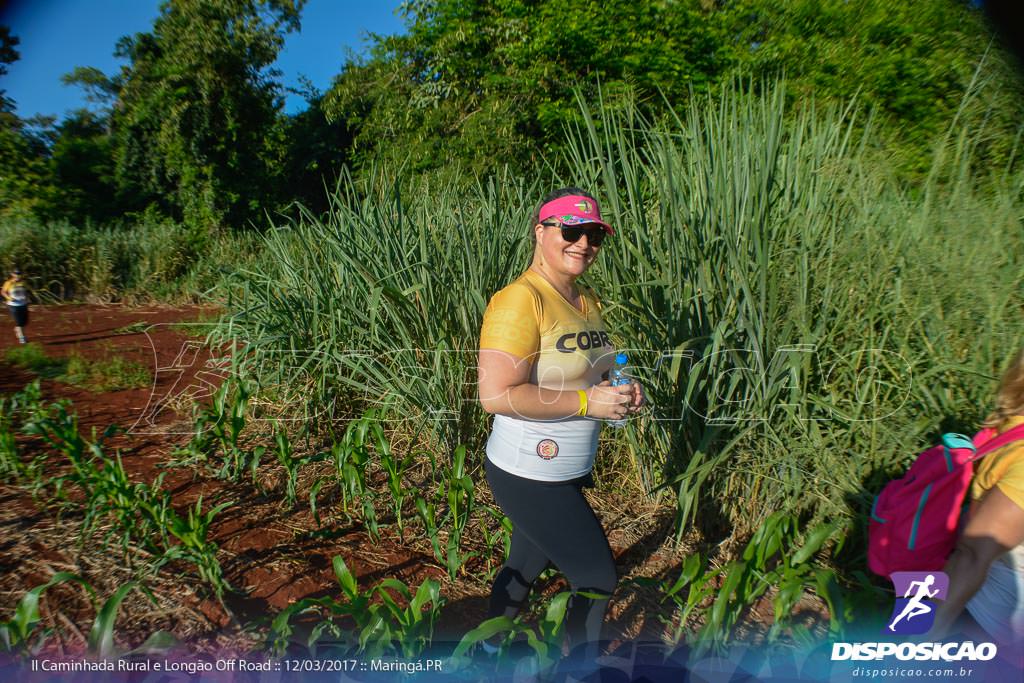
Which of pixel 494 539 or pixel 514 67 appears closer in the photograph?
pixel 494 539

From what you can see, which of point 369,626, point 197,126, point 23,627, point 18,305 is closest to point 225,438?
point 23,627

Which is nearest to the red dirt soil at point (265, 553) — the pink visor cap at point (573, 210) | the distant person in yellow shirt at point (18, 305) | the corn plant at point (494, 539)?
the corn plant at point (494, 539)

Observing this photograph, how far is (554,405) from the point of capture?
151 centimetres

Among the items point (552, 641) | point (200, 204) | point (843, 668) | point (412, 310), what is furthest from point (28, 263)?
point (843, 668)

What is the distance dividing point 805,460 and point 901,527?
626 mm

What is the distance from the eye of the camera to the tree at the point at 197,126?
23.7 feet

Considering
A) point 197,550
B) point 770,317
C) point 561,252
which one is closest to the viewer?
point 561,252

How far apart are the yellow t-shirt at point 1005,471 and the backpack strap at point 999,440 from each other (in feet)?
0.04

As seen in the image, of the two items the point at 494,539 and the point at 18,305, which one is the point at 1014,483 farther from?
the point at 18,305

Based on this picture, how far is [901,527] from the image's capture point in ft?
5.13

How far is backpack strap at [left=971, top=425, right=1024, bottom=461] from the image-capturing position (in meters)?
1.37

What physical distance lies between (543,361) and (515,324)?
149 mm

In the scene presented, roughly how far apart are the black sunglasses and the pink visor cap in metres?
0.02

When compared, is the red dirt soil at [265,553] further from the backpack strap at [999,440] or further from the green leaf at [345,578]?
the backpack strap at [999,440]
